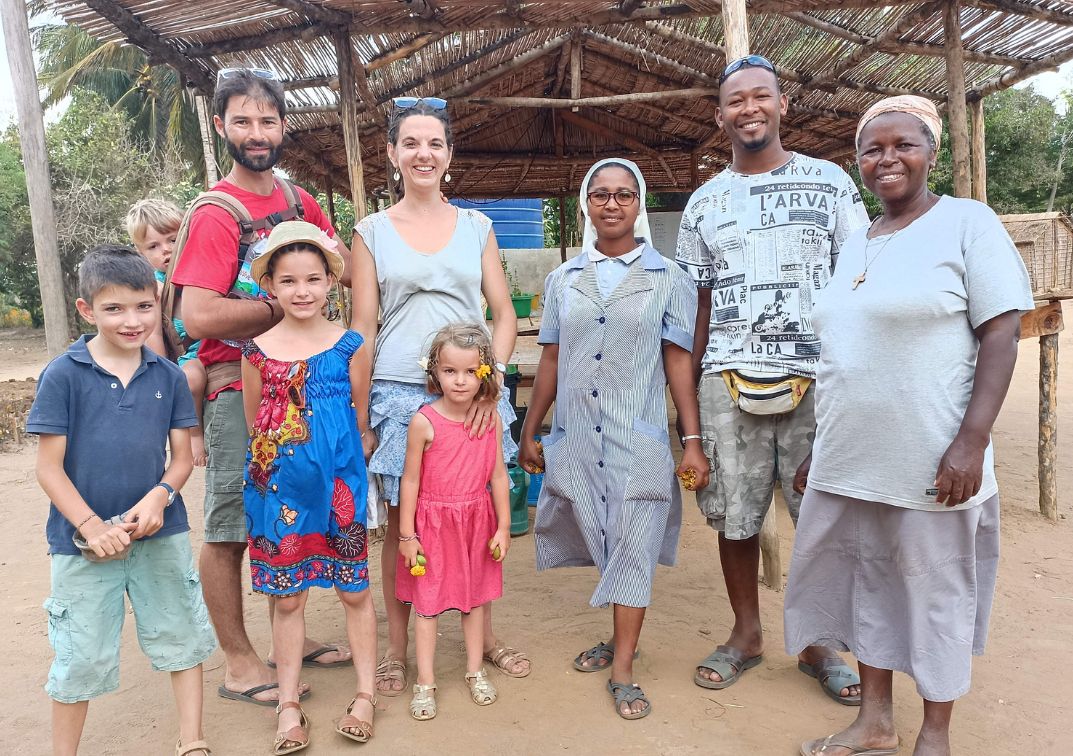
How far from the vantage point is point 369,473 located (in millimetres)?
2580

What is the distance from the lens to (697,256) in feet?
8.68

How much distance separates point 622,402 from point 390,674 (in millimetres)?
1342

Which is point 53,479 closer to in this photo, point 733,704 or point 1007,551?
point 733,704

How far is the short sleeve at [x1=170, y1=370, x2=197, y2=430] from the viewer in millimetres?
2236

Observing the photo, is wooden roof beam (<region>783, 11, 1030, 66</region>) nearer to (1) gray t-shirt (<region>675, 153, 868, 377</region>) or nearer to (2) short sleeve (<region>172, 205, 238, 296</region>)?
(1) gray t-shirt (<region>675, 153, 868, 377</region>)

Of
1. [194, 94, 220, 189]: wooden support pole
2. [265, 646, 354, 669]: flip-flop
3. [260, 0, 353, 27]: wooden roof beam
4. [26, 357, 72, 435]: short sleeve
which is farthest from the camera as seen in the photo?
[194, 94, 220, 189]: wooden support pole

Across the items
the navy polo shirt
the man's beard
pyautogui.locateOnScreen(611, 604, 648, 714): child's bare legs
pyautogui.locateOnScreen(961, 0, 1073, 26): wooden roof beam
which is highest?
pyautogui.locateOnScreen(961, 0, 1073, 26): wooden roof beam

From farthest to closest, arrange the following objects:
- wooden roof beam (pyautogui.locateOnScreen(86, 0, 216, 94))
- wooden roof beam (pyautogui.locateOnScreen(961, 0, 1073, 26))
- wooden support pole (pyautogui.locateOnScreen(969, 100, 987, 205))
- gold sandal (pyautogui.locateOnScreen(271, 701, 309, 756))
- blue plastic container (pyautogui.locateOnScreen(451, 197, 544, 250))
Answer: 1. blue plastic container (pyautogui.locateOnScreen(451, 197, 544, 250))
2. wooden support pole (pyautogui.locateOnScreen(969, 100, 987, 205))
3. wooden roof beam (pyautogui.locateOnScreen(961, 0, 1073, 26))
4. wooden roof beam (pyautogui.locateOnScreen(86, 0, 216, 94))
5. gold sandal (pyautogui.locateOnScreen(271, 701, 309, 756))

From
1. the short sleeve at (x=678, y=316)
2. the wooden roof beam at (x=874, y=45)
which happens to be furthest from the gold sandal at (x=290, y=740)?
the wooden roof beam at (x=874, y=45)

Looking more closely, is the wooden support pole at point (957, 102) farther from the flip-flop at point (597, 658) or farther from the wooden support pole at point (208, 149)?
the wooden support pole at point (208, 149)

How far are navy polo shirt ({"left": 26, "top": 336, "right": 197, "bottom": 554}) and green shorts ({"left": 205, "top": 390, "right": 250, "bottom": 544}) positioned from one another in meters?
0.40

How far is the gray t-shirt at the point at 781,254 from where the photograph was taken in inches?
95.9

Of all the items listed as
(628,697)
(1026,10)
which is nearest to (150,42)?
(628,697)

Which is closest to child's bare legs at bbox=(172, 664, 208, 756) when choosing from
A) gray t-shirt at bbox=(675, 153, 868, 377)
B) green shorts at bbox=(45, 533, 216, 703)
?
green shorts at bbox=(45, 533, 216, 703)
